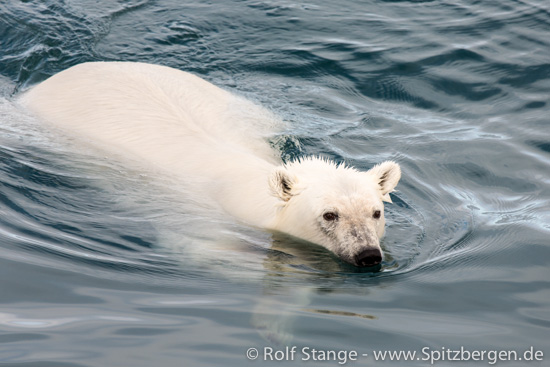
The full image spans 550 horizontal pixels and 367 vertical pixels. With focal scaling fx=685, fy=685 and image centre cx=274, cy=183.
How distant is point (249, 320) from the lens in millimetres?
4766

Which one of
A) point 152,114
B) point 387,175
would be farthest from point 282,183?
point 152,114

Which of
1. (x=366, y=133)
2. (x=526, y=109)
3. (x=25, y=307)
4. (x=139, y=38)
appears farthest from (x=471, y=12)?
(x=25, y=307)

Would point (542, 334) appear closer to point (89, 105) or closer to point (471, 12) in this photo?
point (89, 105)

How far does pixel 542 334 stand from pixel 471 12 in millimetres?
10311

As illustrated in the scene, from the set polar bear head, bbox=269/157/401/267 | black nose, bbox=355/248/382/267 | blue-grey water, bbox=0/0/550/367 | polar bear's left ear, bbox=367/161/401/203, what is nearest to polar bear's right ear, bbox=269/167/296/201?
polar bear head, bbox=269/157/401/267

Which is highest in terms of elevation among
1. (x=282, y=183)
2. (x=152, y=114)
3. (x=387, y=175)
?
(x=152, y=114)

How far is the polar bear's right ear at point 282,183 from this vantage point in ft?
21.4

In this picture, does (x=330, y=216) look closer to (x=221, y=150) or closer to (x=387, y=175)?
(x=387, y=175)

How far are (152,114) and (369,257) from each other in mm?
3755

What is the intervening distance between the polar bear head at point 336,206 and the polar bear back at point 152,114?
1380mm

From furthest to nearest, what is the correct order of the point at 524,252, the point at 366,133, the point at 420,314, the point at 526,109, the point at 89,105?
the point at 526,109, the point at 366,133, the point at 89,105, the point at 524,252, the point at 420,314

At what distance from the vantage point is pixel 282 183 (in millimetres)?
6613

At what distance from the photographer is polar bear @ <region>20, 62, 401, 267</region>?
6.30 m

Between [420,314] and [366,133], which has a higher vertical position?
[366,133]
